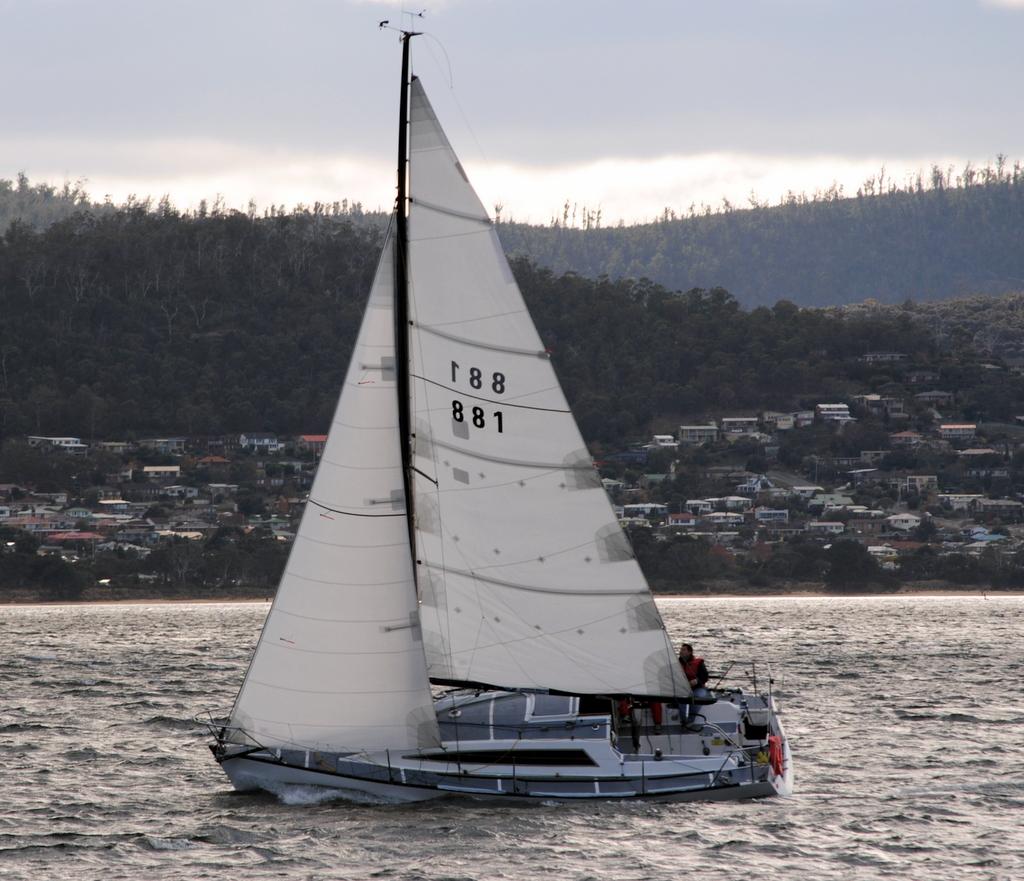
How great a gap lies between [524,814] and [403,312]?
8.36 m

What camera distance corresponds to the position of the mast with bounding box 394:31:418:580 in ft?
86.2

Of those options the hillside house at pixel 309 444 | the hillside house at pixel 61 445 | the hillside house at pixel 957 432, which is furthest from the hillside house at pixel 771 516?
the hillside house at pixel 61 445

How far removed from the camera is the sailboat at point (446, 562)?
26.2m

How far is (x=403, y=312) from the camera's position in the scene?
86.3 ft

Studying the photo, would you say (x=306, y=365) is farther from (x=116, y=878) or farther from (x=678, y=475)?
(x=116, y=878)

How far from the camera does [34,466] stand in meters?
164

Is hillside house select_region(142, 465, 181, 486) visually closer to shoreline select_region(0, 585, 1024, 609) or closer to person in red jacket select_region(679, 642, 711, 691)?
shoreline select_region(0, 585, 1024, 609)

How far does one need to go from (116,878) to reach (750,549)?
124195mm

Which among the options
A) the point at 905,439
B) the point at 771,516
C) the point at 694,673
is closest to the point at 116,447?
the point at 771,516

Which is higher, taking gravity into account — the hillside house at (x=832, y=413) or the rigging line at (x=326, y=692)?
the hillside house at (x=832, y=413)

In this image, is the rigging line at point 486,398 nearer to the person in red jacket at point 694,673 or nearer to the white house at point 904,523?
the person in red jacket at point 694,673

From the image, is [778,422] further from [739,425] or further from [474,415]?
[474,415]

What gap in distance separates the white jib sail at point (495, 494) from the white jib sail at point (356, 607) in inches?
18.3

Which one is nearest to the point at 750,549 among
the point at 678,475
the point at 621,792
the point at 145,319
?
the point at 678,475
